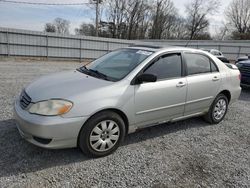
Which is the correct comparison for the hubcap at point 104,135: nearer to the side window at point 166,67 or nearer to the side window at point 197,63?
the side window at point 166,67

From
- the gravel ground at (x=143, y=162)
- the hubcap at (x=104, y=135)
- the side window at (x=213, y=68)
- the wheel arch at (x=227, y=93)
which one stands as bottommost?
the gravel ground at (x=143, y=162)

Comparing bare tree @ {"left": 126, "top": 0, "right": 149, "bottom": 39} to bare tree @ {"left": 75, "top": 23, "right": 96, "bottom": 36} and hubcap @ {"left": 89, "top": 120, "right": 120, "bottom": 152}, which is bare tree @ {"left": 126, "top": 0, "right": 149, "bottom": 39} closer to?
bare tree @ {"left": 75, "top": 23, "right": 96, "bottom": 36}

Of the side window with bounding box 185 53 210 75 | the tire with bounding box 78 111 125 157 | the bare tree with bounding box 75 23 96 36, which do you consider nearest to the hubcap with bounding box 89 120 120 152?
the tire with bounding box 78 111 125 157

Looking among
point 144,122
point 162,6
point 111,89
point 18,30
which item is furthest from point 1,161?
point 162,6

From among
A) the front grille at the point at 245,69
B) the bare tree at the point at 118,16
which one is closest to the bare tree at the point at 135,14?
the bare tree at the point at 118,16

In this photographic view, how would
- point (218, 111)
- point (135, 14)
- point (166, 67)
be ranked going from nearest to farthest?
1. point (166, 67)
2. point (218, 111)
3. point (135, 14)

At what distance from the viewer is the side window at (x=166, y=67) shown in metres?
3.48

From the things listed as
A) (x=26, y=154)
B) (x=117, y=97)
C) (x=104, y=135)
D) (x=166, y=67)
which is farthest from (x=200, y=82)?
(x=26, y=154)

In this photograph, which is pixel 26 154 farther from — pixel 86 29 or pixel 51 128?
pixel 86 29

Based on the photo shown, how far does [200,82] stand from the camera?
4.00 meters

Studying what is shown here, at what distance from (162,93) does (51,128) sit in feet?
5.76

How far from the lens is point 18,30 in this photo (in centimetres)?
1496

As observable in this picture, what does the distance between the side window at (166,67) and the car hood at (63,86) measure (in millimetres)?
828

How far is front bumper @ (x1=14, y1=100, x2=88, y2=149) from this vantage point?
261 centimetres
